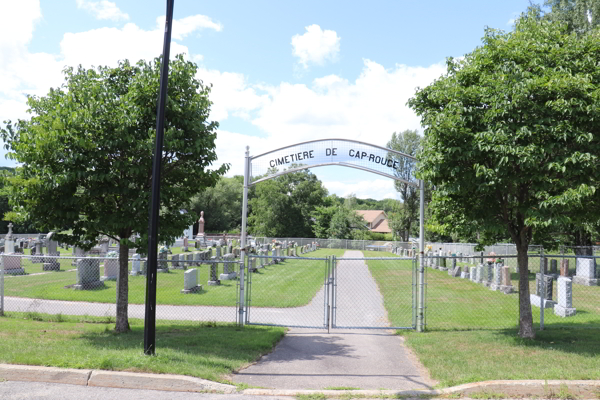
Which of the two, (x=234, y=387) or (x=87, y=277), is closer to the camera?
(x=234, y=387)

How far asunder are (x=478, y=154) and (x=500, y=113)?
0.77m

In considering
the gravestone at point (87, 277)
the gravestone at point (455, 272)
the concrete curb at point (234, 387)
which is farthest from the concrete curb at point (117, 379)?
the gravestone at point (455, 272)

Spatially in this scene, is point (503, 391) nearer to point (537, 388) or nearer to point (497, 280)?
point (537, 388)

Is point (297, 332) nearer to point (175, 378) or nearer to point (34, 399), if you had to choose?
point (175, 378)

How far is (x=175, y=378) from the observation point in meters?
6.32

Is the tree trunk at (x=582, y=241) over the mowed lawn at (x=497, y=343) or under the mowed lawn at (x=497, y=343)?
over

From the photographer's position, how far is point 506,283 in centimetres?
1741

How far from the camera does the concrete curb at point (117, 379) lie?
6.27 meters

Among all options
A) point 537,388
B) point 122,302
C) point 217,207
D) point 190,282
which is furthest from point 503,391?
point 217,207

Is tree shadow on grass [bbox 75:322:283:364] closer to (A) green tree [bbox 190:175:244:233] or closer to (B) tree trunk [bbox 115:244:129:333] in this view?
(B) tree trunk [bbox 115:244:129:333]

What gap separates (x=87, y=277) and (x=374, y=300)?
1010 centimetres

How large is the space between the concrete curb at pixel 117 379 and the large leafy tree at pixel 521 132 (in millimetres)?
5237

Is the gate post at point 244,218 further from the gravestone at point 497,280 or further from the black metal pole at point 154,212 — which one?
the gravestone at point 497,280

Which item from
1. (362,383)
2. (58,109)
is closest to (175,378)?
(362,383)
